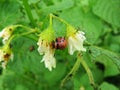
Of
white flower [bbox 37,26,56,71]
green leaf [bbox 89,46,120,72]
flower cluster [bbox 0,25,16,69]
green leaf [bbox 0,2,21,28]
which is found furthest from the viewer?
green leaf [bbox 0,2,21,28]

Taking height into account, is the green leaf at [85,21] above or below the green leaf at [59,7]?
below

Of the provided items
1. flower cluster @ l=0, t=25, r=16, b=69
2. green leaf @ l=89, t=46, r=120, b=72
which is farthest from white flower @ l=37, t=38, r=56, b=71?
green leaf @ l=89, t=46, r=120, b=72

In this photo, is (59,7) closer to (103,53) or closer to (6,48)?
(103,53)

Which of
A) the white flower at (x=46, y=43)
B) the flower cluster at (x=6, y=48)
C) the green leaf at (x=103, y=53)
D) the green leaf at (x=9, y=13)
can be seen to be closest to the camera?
the white flower at (x=46, y=43)

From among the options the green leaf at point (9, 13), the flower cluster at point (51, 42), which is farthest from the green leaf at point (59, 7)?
the flower cluster at point (51, 42)

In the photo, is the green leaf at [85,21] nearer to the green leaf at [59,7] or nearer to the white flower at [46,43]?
the green leaf at [59,7]

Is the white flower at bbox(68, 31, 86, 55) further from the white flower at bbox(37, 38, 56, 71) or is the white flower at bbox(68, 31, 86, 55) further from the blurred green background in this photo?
the blurred green background

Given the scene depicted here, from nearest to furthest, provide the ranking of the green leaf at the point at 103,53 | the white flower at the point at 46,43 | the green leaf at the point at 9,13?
the white flower at the point at 46,43, the green leaf at the point at 103,53, the green leaf at the point at 9,13

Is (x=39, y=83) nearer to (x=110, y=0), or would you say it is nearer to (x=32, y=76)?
(x=32, y=76)
